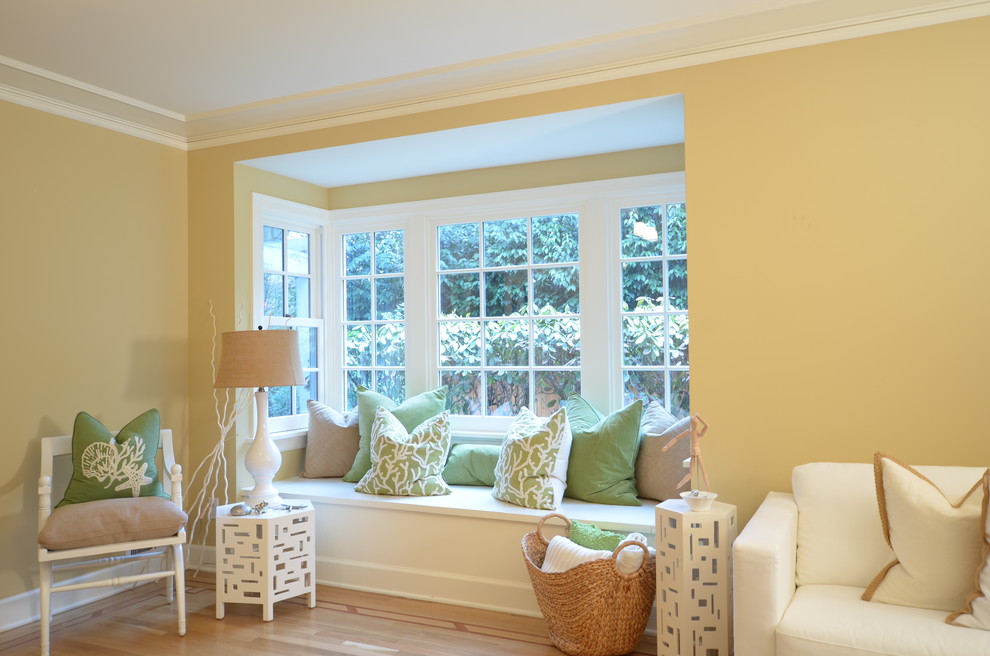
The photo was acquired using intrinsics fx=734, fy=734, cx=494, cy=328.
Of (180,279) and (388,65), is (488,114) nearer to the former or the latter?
(388,65)

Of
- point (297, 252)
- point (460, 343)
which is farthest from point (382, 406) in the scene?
point (297, 252)

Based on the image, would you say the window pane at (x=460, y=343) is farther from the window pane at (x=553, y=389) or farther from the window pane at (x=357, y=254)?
the window pane at (x=357, y=254)

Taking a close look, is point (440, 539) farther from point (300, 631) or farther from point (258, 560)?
point (258, 560)

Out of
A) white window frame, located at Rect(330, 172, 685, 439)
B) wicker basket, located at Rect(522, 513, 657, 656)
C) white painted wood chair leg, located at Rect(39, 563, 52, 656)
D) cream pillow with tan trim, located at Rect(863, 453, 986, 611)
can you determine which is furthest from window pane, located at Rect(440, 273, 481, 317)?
cream pillow with tan trim, located at Rect(863, 453, 986, 611)

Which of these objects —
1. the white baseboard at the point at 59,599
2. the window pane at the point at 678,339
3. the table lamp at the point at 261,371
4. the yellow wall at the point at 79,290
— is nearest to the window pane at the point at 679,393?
the window pane at the point at 678,339

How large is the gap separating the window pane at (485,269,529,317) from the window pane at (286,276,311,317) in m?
1.25

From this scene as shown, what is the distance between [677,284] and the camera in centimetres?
412

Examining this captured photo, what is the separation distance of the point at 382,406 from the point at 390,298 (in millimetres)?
794

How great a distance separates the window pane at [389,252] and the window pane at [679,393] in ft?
6.35

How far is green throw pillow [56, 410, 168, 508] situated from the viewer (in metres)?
3.44

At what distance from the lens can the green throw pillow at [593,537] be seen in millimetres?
3188

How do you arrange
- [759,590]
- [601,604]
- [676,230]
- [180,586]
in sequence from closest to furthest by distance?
[759,590], [601,604], [180,586], [676,230]

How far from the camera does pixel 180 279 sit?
4465 millimetres

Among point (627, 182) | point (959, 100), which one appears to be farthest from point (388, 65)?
point (959, 100)
